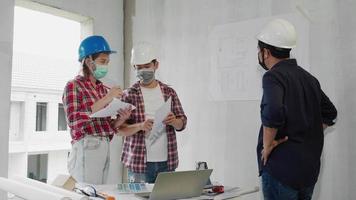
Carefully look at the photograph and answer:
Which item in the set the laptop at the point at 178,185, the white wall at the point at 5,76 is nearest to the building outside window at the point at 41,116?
the white wall at the point at 5,76

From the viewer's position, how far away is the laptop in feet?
4.02

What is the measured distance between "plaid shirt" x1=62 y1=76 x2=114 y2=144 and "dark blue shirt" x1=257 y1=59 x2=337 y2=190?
2.93ft

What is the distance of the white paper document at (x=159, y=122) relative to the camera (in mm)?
1788

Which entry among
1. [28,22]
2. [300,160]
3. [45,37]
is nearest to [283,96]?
[300,160]

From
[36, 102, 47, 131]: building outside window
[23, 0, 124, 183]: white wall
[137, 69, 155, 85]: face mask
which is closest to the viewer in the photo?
[137, 69, 155, 85]: face mask

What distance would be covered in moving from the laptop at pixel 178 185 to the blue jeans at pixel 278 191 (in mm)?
329

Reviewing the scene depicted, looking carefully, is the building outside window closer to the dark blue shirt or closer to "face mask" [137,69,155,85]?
"face mask" [137,69,155,85]

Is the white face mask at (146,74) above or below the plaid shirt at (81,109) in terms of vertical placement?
above

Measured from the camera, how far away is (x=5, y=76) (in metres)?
2.33

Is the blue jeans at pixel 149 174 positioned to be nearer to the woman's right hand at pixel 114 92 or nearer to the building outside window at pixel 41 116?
the woman's right hand at pixel 114 92

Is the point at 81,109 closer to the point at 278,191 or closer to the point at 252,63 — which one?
the point at 278,191

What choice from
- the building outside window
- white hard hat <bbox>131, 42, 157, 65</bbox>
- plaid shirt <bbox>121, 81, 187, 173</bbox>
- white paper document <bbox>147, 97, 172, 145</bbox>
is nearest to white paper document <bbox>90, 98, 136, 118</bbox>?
white paper document <bbox>147, 97, 172, 145</bbox>

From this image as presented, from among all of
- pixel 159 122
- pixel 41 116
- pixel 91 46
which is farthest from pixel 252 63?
pixel 41 116

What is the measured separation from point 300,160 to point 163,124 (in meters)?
0.83
